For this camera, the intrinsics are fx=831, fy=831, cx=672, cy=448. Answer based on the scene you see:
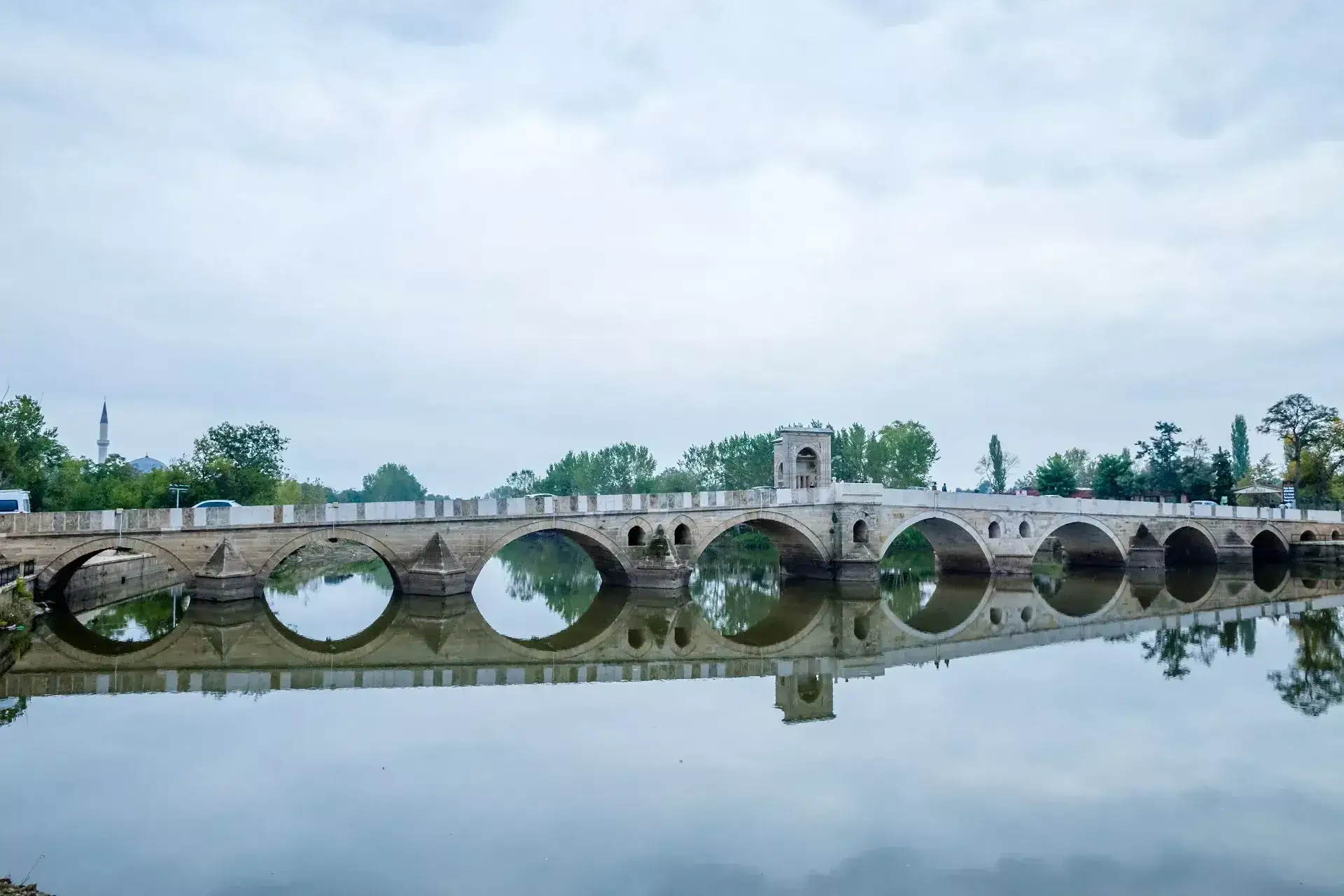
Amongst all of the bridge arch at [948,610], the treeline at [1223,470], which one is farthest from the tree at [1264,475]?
the bridge arch at [948,610]

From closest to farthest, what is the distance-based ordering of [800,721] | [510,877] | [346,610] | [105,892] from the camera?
[105,892]
[510,877]
[800,721]
[346,610]

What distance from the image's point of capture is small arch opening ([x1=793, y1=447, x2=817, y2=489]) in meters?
36.6

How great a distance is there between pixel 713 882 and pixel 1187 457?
58280 mm

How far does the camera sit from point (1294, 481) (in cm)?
5047

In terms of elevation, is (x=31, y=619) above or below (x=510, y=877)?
above

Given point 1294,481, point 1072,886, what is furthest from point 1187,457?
point 1072,886

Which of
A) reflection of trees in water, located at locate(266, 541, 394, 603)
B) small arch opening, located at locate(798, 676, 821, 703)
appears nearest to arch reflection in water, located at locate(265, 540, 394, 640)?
reflection of trees in water, located at locate(266, 541, 394, 603)

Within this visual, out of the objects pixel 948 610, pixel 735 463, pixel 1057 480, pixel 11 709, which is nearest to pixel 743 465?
pixel 735 463

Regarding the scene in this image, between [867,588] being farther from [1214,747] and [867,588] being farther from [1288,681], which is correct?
[1214,747]

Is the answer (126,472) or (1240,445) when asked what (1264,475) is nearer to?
(1240,445)

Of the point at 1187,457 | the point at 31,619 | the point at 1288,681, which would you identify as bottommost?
the point at 1288,681

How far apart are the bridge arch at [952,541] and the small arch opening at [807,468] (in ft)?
14.3

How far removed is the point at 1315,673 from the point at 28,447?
45741mm

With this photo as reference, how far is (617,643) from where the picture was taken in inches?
822
